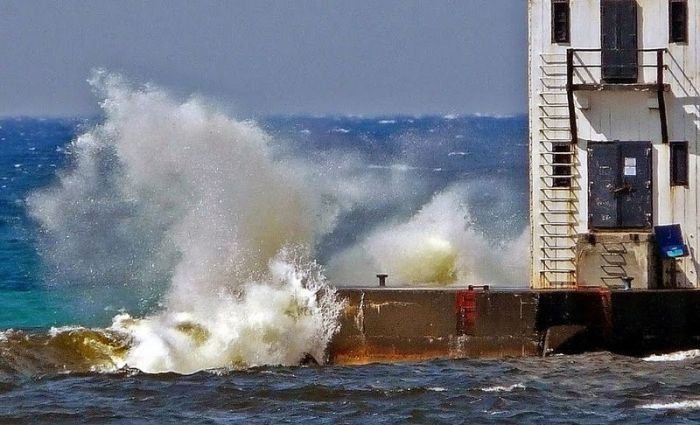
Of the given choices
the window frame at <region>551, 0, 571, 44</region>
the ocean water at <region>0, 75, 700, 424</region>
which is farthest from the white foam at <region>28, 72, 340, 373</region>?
the window frame at <region>551, 0, 571, 44</region>

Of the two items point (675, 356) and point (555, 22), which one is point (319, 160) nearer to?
point (555, 22)

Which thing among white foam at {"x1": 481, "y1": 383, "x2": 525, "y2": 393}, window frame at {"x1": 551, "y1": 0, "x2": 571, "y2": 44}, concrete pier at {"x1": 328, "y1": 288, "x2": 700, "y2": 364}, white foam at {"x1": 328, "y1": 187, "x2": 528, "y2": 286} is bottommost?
white foam at {"x1": 481, "y1": 383, "x2": 525, "y2": 393}

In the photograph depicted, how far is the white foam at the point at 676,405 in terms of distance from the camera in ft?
86.2

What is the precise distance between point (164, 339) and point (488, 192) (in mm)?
28395

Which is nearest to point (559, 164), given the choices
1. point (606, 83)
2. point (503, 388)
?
point (606, 83)

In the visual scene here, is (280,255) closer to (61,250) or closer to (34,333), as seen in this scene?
(34,333)

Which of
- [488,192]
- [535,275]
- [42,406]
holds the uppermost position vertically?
[488,192]

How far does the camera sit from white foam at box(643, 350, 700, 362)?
29500mm

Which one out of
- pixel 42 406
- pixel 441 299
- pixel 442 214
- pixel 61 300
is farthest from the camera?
pixel 61 300

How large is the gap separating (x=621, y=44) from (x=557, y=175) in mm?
2307

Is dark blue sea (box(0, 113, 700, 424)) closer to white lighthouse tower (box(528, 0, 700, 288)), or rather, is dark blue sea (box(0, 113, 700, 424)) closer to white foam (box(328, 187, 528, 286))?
white foam (box(328, 187, 528, 286))

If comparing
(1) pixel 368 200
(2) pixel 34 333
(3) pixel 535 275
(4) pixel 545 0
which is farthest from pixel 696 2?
(1) pixel 368 200

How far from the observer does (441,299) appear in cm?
2997

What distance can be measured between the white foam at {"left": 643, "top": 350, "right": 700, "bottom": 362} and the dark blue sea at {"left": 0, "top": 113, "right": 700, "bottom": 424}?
8 cm
